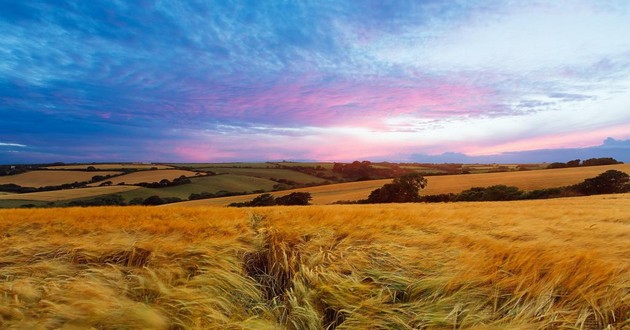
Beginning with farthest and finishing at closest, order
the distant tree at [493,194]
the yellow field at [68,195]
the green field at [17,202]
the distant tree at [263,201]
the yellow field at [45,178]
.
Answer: the yellow field at [45,178] → the yellow field at [68,195] → the green field at [17,202] → the distant tree at [263,201] → the distant tree at [493,194]

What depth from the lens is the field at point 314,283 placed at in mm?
2236

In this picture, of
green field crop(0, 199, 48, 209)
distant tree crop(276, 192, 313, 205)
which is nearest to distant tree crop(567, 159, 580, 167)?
distant tree crop(276, 192, 313, 205)

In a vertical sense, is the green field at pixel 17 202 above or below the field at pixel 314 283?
below

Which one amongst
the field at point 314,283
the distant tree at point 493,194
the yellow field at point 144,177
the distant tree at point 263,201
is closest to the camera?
the field at point 314,283

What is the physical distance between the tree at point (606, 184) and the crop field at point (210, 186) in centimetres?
5149

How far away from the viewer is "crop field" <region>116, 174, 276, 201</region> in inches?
2223

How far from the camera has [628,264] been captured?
2777 mm

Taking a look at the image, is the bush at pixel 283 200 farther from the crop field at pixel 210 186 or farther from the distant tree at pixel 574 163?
the distant tree at pixel 574 163

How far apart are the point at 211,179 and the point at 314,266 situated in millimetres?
70362

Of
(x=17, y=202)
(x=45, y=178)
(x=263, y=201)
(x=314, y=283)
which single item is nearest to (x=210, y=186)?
(x=263, y=201)

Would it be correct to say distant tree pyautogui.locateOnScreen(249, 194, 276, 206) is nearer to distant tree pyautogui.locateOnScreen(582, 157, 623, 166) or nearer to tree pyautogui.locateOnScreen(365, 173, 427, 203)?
tree pyautogui.locateOnScreen(365, 173, 427, 203)

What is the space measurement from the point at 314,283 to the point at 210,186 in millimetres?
65329

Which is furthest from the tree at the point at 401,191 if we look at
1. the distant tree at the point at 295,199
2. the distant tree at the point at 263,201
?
the distant tree at the point at 263,201

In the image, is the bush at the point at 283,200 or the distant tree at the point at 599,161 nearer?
the bush at the point at 283,200
